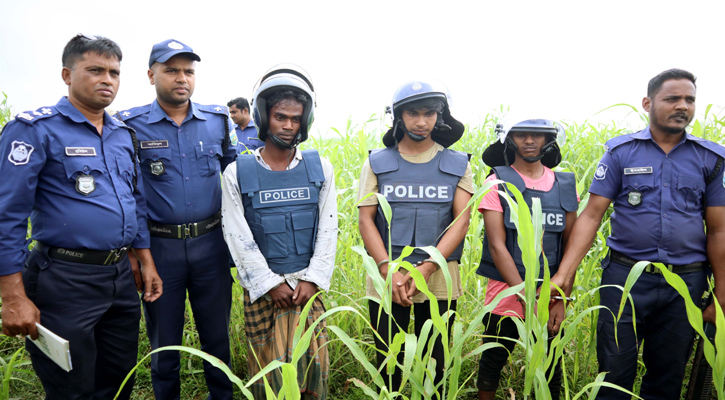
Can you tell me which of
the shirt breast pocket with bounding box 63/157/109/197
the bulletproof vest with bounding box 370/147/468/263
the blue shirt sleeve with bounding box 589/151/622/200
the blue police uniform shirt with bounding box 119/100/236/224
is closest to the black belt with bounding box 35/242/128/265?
the shirt breast pocket with bounding box 63/157/109/197

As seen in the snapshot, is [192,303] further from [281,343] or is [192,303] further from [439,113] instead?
[439,113]

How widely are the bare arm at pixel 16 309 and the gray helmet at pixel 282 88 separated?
1278mm

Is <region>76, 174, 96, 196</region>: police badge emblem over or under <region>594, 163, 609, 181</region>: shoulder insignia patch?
under

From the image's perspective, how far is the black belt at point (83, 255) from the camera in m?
2.01

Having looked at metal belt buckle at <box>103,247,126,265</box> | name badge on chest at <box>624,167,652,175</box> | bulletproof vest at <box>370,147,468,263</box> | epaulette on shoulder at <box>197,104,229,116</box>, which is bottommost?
metal belt buckle at <box>103,247,126,265</box>

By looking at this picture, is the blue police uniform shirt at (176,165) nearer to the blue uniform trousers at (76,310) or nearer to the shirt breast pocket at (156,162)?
the shirt breast pocket at (156,162)

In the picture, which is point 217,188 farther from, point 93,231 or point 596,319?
point 596,319

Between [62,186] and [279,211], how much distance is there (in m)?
1.00

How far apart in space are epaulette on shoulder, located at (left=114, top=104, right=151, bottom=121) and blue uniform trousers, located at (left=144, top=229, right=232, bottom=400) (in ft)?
2.35

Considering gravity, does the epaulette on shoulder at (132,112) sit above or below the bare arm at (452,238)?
above

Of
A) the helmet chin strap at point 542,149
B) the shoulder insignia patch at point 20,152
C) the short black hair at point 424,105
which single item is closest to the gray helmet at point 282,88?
the short black hair at point 424,105

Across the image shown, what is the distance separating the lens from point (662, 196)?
2.27m

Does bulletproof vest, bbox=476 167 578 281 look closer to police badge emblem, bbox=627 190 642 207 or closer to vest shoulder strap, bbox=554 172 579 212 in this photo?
vest shoulder strap, bbox=554 172 579 212

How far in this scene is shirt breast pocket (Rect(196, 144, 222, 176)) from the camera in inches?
99.6
